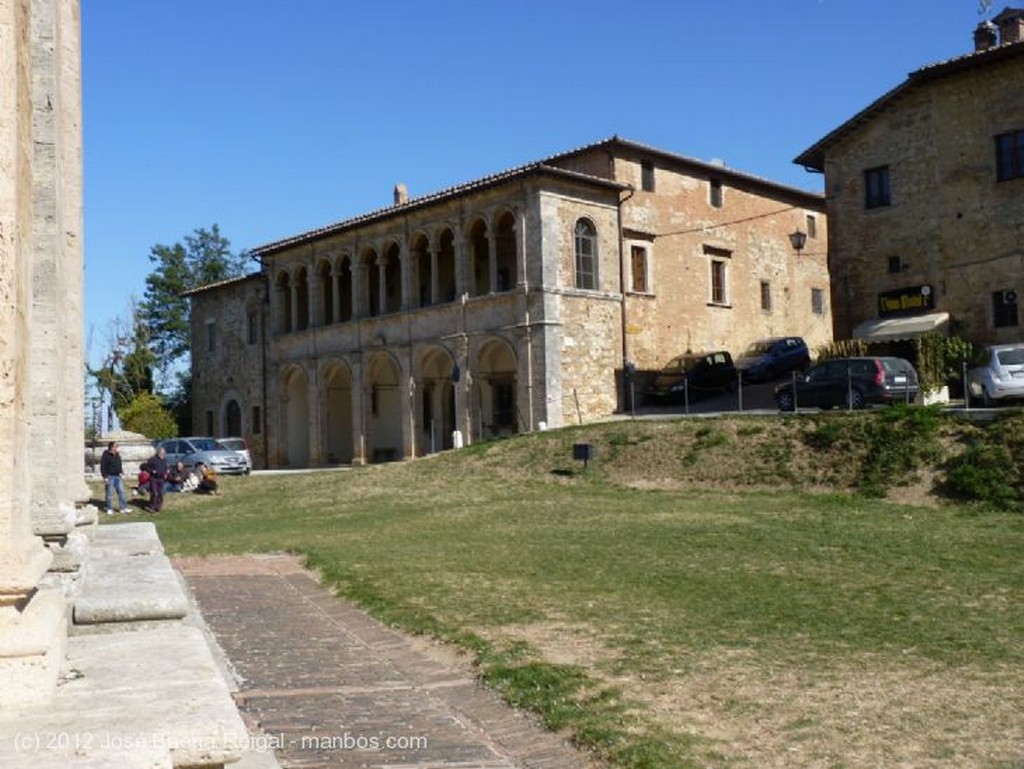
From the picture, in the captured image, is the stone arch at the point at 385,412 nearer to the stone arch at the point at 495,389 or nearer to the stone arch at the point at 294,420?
the stone arch at the point at 294,420

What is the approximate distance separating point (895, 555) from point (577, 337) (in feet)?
68.0

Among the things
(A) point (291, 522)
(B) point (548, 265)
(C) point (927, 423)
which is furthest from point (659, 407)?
(A) point (291, 522)

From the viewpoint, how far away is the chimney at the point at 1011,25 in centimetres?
3061

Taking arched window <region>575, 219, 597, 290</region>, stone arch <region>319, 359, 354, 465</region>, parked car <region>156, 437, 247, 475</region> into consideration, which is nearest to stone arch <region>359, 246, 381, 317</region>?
stone arch <region>319, 359, 354, 465</region>

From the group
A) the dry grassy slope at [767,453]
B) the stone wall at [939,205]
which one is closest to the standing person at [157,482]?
the dry grassy slope at [767,453]

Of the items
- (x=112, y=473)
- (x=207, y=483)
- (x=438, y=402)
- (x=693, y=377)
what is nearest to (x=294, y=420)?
(x=438, y=402)

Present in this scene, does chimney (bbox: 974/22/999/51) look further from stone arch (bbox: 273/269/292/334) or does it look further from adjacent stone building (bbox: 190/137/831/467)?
stone arch (bbox: 273/269/292/334)

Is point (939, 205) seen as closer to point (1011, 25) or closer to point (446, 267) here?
point (1011, 25)

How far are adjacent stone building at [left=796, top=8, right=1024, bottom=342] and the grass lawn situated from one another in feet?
42.8

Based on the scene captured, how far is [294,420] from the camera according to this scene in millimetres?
42719

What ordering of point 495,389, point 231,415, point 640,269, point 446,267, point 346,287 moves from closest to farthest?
1. point 640,269
2. point 495,389
3. point 446,267
4. point 346,287
5. point 231,415

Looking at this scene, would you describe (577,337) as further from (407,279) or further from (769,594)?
(769,594)

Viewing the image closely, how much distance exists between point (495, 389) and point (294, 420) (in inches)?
435

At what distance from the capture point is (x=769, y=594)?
30.4 ft
